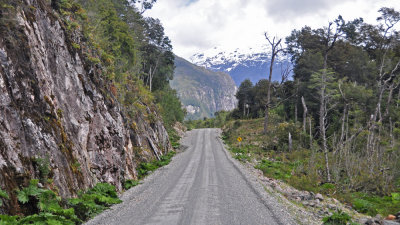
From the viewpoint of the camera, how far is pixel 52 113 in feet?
31.3

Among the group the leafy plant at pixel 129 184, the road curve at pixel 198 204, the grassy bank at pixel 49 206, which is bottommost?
the leafy plant at pixel 129 184

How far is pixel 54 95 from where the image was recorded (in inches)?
404

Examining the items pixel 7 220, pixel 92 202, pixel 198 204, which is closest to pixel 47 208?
pixel 7 220

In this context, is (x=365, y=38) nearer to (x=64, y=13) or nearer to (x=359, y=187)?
(x=359, y=187)

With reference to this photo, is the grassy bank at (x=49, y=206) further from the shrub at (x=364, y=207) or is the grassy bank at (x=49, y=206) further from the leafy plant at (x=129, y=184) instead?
the shrub at (x=364, y=207)

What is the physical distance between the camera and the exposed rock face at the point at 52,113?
743 centimetres

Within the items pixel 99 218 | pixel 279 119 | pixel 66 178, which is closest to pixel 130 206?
pixel 99 218

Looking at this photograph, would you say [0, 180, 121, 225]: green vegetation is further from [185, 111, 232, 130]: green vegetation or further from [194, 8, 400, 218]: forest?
Answer: [185, 111, 232, 130]: green vegetation

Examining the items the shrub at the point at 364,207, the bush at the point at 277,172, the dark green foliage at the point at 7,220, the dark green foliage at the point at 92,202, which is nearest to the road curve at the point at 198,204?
the dark green foliage at the point at 92,202

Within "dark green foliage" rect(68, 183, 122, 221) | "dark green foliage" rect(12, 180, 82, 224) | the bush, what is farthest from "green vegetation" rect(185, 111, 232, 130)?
"dark green foliage" rect(12, 180, 82, 224)

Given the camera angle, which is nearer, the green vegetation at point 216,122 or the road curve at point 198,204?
the road curve at point 198,204

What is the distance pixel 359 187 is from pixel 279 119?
89.1 ft

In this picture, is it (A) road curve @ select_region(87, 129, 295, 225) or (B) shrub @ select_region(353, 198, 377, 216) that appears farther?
(B) shrub @ select_region(353, 198, 377, 216)

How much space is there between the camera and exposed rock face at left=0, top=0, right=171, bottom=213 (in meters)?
7.43
